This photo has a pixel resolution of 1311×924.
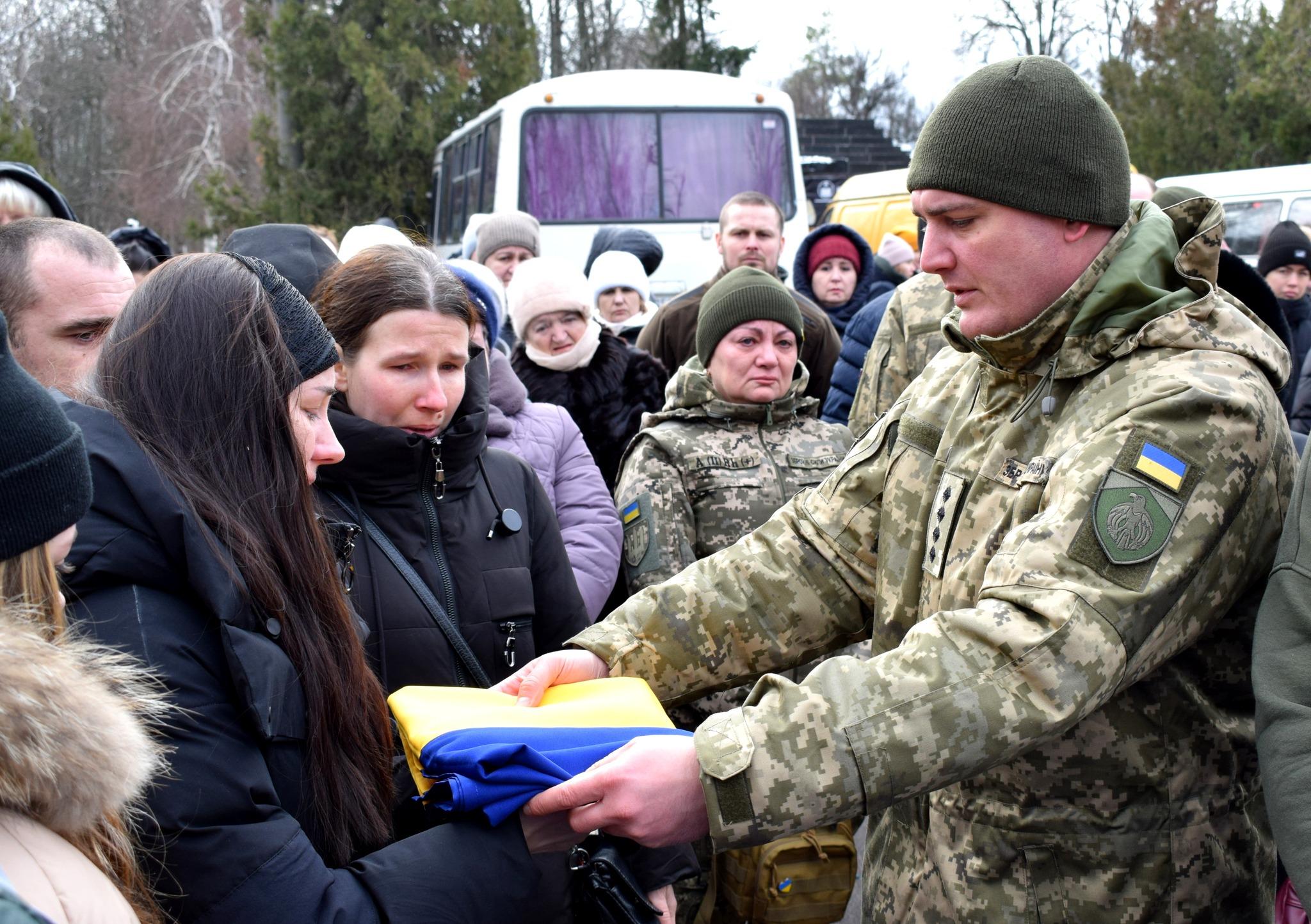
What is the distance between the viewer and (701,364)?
13.8 ft

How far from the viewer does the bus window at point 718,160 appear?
→ 11812 mm

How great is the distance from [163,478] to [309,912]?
0.63 meters

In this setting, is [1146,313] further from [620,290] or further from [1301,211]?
[1301,211]

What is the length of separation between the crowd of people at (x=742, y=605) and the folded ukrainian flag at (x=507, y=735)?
4 centimetres

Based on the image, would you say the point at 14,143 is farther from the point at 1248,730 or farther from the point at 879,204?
the point at 1248,730

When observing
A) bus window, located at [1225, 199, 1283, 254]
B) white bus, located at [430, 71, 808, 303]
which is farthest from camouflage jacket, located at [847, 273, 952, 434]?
bus window, located at [1225, 199, 1283, 254]

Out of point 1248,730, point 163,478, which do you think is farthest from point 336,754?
point 1248,730

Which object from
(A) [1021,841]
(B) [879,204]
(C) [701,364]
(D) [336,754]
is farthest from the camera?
(B) [879,204]

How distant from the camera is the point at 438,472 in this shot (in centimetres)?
261

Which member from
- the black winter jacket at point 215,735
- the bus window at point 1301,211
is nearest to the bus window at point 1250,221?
the bus window at point 1301,211

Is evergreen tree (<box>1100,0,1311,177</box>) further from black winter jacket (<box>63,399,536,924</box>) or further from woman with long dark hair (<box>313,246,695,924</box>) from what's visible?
black winter jacket (<box>63,399,536,924</box>)

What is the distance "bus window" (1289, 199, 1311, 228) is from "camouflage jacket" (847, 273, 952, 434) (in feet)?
31.8

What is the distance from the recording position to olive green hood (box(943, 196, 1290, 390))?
202 centimetres

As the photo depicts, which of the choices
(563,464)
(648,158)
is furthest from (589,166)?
(563,464)
